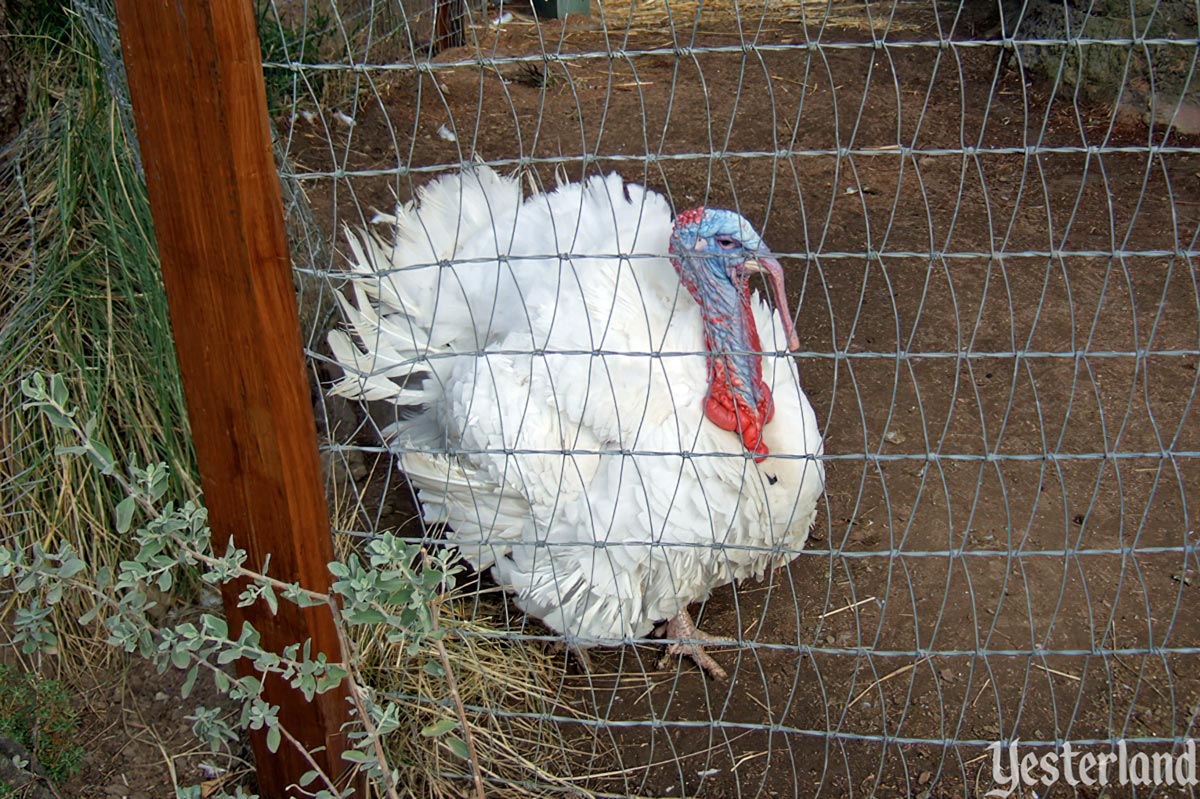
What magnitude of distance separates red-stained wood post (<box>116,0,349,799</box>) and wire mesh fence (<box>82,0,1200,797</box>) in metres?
0.16

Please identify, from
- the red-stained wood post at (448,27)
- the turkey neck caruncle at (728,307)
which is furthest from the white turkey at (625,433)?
the red-stained wood post at (448,27)

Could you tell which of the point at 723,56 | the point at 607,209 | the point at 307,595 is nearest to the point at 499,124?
the point at 723,56

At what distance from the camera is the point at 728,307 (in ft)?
9.14

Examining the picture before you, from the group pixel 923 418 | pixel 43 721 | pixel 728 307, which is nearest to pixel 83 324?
pixel 43 721

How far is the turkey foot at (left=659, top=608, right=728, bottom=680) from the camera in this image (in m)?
2.98

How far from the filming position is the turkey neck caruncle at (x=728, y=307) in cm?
268

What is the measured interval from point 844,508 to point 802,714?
2.90 feet

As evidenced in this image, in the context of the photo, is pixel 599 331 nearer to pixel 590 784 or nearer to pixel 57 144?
pixel 590 784

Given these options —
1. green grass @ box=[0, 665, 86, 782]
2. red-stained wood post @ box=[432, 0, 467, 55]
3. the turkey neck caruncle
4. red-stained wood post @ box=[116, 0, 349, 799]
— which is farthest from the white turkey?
red-stained wood post @ box=[432, 0, 467, 55]

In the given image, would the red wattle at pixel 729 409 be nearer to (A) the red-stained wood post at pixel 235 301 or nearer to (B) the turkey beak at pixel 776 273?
(B) the turkey beak at pixel 776 273

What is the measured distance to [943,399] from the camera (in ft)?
12.4

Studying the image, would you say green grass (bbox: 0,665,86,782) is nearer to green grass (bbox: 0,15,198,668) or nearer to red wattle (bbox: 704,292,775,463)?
green grass (bbox: 0,15,198,668)

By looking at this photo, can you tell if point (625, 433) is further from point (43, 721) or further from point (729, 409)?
point (43, 721)

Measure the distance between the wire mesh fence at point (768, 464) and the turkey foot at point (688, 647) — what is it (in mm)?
28
